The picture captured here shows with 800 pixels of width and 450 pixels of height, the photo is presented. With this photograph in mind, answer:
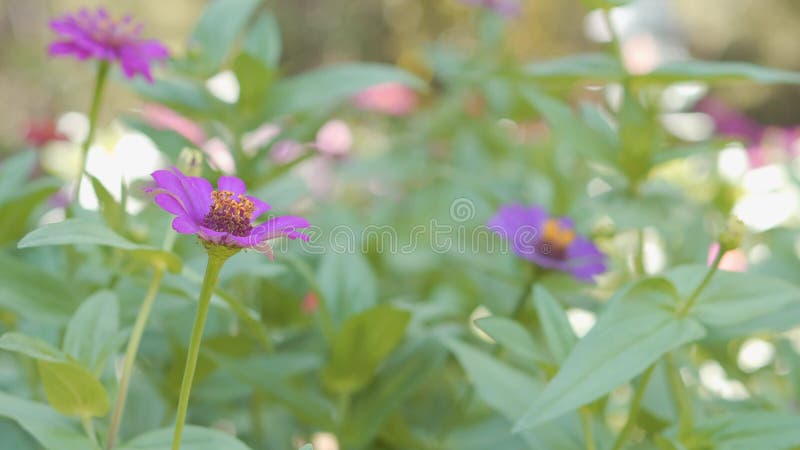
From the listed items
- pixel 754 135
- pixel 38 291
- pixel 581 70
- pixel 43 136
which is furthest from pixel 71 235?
pixel 754 135

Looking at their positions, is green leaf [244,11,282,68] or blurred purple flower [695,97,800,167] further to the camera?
blurred purple flower [695,97,800,167]

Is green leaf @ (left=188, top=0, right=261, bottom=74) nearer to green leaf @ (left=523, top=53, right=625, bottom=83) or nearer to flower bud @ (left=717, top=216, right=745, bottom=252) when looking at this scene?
green leaf @ (left=523, top=53, right=625, bottom=83)

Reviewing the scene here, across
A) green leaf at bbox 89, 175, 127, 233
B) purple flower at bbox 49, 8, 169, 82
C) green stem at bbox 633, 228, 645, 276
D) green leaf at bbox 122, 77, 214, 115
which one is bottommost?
green leaf at bbox 89, 175, 127, 233

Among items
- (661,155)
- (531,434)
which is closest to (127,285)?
(531,434)

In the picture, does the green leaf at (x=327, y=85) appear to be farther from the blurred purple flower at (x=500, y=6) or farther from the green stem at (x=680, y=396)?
the blurred purple flower at (x=500, y=6)

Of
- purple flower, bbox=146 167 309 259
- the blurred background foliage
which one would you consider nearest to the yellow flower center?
purple flower, bbox=146 167 309 259

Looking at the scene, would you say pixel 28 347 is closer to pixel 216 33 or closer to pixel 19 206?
pixel 19 206

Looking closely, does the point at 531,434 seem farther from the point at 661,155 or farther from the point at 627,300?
the point at 661,155
